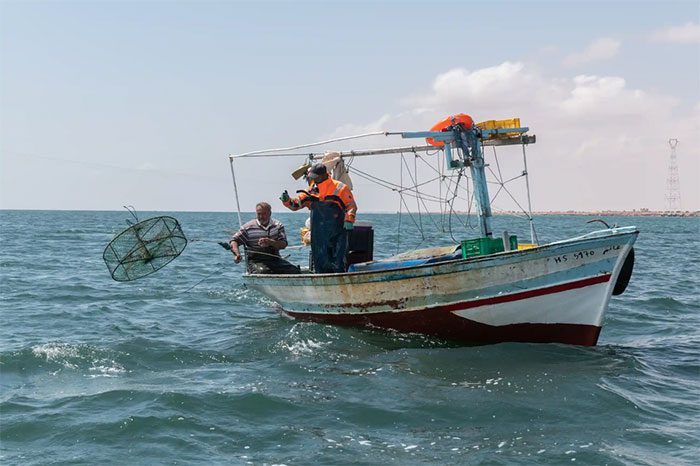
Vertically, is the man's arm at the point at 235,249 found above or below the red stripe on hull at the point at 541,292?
above

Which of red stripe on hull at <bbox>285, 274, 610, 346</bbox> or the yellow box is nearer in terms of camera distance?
red stripe on hull at <bbox>285, 274, 610, 346</bbox>

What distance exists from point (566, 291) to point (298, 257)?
1757 centimetres

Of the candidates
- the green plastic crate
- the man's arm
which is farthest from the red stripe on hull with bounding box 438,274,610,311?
the man's arm

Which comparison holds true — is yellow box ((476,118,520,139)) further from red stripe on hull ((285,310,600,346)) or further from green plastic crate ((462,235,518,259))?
red stripe on hull ((285,310,600,346))

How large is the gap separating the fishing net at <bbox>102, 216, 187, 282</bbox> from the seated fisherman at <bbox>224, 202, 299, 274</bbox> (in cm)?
101

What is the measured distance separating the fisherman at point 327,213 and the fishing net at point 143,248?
2.26 metres

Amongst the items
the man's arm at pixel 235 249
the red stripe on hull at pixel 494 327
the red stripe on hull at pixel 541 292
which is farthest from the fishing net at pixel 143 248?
the red stripe on hull at pixel 541 292

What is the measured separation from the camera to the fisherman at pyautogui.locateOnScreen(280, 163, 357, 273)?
11109 millimetres

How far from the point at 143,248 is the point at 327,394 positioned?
5.58m

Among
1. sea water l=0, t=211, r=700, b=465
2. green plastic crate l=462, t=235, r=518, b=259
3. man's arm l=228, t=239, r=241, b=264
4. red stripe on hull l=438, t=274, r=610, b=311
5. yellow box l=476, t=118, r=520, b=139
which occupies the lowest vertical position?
sea water l=0, t=211, r=700, b=465

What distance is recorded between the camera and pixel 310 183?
11641 millimetres

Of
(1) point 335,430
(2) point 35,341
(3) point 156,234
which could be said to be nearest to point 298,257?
(3) point 156,234

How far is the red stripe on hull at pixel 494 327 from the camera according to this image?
9.77 meters

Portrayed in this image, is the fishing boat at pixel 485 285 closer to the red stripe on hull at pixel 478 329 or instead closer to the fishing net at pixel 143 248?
the red stripe on hull at pixel 478 329
